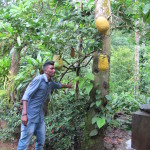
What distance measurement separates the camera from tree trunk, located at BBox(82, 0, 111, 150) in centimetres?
250

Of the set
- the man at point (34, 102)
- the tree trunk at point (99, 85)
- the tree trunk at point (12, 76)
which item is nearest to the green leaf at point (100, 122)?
the tree trunk at point (99, 85)

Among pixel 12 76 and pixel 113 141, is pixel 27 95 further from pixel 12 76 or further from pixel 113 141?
pixel 113 141

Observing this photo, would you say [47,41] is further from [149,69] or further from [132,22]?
[149,69]

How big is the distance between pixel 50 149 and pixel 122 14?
2560 mm

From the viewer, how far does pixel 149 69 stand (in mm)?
6160

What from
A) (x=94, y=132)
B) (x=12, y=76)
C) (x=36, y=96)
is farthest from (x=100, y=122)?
(x=12, y=76)

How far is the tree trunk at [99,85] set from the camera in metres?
2.50

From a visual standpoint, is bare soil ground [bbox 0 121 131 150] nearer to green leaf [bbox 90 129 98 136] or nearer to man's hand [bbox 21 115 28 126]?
green leaf [bbox 90 129 98 136]

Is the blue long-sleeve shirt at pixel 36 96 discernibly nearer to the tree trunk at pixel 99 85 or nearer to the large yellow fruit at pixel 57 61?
the large yellow fruit at pixel 57 61

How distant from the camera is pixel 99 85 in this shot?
2.55 m

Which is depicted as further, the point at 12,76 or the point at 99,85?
the point at 12,76

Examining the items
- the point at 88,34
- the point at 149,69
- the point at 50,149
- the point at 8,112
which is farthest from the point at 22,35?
the point at 149,69

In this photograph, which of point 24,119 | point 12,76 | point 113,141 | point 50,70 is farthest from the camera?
point 12,76

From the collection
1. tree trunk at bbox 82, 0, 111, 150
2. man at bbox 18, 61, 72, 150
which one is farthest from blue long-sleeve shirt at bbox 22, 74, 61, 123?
tree trunk at bbox 82, 0, 111, 150
